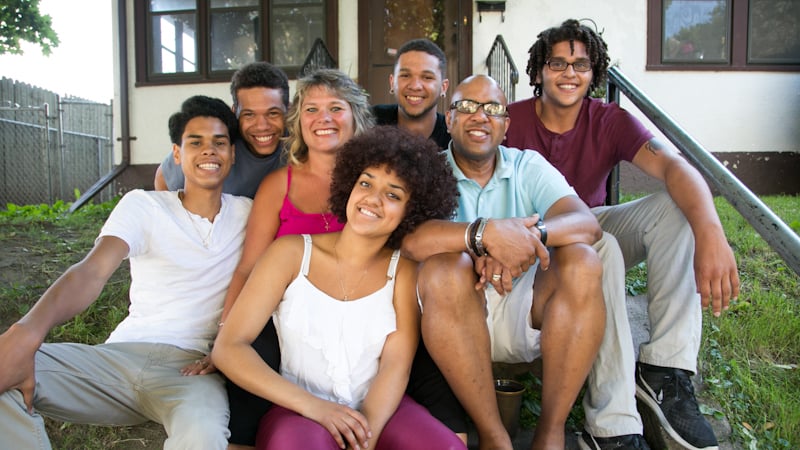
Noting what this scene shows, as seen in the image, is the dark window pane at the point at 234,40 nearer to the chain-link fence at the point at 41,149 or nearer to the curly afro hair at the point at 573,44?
the chain-link fence at the point at 41,149

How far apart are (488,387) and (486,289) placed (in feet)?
1.50

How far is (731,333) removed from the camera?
3.18m

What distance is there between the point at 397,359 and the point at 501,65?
5594 mm

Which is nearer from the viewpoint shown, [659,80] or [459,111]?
[459,111]

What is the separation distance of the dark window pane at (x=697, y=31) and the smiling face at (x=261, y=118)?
596 centimetres

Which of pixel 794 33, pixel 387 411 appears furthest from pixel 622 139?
pixel 794 33

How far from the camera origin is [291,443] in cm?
→ 191

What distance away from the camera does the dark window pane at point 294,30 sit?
314 inches

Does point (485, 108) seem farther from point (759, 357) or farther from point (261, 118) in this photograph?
point (759, 357)

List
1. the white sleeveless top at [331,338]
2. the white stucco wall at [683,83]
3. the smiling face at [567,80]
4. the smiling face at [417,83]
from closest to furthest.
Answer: the white sleeveless top at [331,338] → the smiling face at [567,80] → the smiling face at [417,83] → the white stucco wall at [683,83]

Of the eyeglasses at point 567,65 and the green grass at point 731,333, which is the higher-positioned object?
the eyeglasses at point 567,65

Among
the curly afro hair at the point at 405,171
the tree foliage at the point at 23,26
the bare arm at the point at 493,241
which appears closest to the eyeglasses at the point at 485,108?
the curly afro hair at the point at 405,171

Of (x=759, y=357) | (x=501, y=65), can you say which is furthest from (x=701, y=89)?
(x=759, y=357)

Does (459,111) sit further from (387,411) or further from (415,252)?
(387,411)
